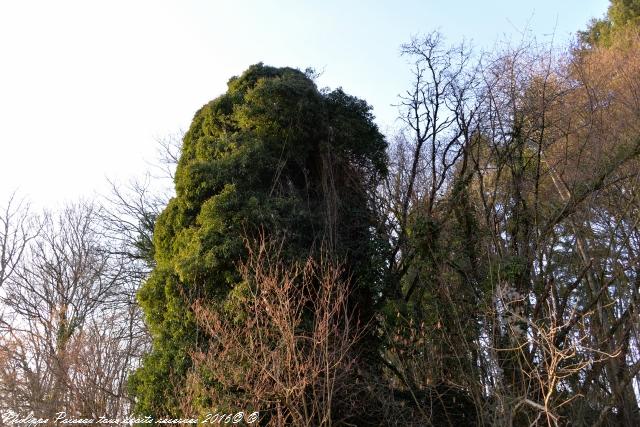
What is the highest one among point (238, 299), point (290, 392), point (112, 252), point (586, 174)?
point (112, 252)

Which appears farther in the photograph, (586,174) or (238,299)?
(586,174)

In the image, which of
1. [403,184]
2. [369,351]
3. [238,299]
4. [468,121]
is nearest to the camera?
[238,299]

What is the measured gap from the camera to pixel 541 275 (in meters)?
9.70

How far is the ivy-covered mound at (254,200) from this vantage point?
8.60 m

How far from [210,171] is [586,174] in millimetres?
6281

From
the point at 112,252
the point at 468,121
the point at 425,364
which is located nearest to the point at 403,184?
the point at 468,121

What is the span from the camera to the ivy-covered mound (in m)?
8.60

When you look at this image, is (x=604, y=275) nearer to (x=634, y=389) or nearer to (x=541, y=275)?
(x=541, y=275)

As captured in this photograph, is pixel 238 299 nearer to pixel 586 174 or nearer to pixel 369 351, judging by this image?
pixel 369 351

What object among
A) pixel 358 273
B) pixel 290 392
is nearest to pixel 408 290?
pixel 358 273

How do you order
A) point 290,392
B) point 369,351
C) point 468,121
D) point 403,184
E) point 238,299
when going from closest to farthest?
A: point 290,392, point 238,299, point 369,351, point 468,121, point 403,184

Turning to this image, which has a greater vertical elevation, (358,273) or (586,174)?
(586,174)

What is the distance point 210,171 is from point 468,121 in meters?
4.96

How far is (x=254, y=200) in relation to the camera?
9.02 meters
